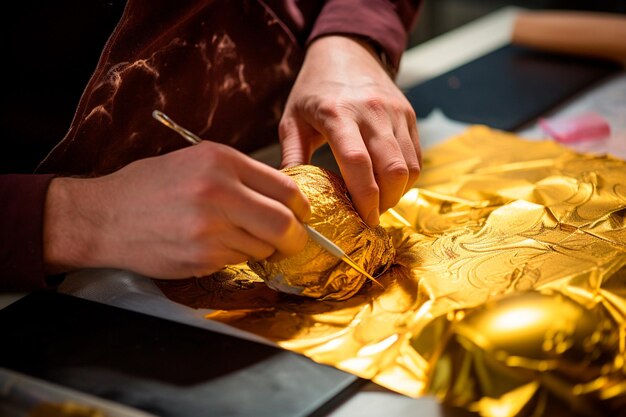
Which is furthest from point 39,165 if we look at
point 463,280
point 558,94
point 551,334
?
point 558,94

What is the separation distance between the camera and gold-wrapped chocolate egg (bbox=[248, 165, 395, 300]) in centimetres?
79

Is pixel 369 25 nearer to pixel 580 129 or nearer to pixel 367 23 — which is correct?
pixel 367 23

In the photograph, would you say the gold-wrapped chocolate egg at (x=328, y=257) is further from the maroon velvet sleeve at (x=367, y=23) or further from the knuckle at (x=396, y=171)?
the maroon velvet sleeve at (x=367, y=23)

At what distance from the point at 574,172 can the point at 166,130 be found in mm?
612

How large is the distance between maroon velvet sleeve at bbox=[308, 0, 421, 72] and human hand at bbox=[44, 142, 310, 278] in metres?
0.49

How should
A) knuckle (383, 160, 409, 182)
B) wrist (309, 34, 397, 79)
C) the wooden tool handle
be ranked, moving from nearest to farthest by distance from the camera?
knuckle (383, 160, 409, 182) → wrist (309, 34, 397, 79) → the wooden tool handle

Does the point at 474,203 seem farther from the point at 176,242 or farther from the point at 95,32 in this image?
the point at 95,32

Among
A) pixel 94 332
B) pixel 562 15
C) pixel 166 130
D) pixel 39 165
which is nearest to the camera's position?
pixel 94 332

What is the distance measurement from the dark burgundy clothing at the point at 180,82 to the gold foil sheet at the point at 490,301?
0.21m

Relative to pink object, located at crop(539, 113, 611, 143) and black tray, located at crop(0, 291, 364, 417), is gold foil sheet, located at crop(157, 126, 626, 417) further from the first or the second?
pink object, located at crop(539, 113, 611, 143)

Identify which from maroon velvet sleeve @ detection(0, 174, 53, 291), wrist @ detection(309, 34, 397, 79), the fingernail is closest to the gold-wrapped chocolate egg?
the fingernail

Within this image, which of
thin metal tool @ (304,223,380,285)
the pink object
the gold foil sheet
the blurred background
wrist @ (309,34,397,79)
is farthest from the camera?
the blurred background

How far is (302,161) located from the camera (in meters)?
0.99

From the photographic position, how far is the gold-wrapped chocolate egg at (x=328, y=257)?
0.79 metres
